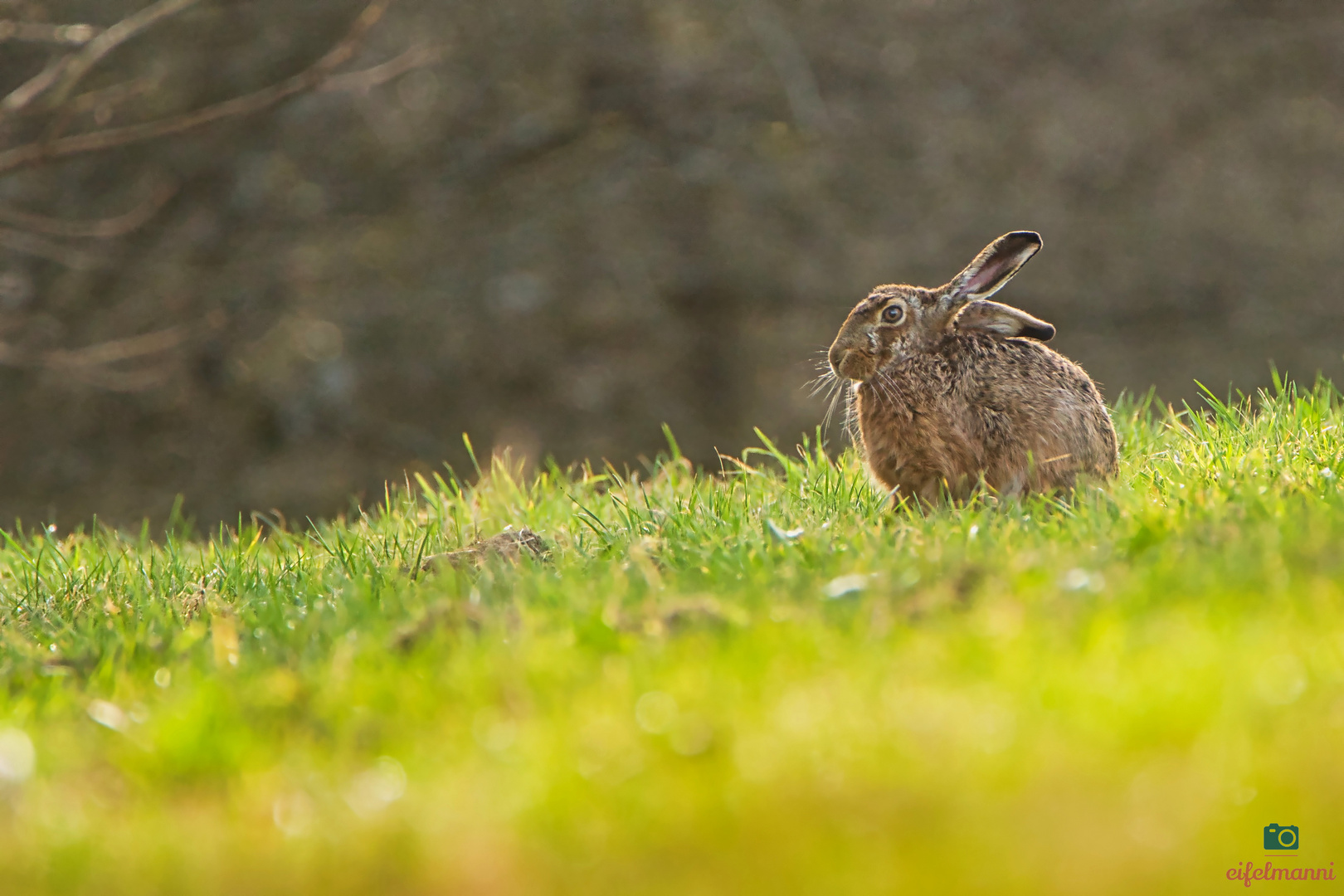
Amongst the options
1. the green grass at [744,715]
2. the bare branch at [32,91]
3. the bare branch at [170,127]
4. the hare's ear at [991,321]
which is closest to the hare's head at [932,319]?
the hare's ear at [991,321]

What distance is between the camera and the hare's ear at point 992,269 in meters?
5.69

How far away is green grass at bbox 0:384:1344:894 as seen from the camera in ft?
7.90

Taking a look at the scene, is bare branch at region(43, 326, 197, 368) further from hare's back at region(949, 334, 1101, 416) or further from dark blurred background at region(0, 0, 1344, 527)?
hare's back at region(949, 334, 1101, 416)

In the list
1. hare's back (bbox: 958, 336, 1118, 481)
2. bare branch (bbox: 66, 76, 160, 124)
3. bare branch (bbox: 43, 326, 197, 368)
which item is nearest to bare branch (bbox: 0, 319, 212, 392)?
bare branch (bbox: 43, 326, 197, 368)

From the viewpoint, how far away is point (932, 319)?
575 cm

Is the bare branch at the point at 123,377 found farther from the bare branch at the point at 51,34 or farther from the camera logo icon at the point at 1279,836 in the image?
the camera logo icon at the point at 1279,836

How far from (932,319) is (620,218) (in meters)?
10.5

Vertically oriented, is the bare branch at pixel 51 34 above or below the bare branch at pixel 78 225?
above

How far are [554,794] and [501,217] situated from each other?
1364 centimetres

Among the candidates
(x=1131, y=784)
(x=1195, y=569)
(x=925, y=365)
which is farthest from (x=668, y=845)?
(x=925, y=365)

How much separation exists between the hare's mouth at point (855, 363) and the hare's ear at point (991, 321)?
412 millimetres

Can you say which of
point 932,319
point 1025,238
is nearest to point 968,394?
point 932,319

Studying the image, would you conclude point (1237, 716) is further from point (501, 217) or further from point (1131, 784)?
point (501, 217)

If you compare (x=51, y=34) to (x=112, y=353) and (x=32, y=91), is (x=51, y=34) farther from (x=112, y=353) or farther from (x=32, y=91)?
(x=112, y=353)
